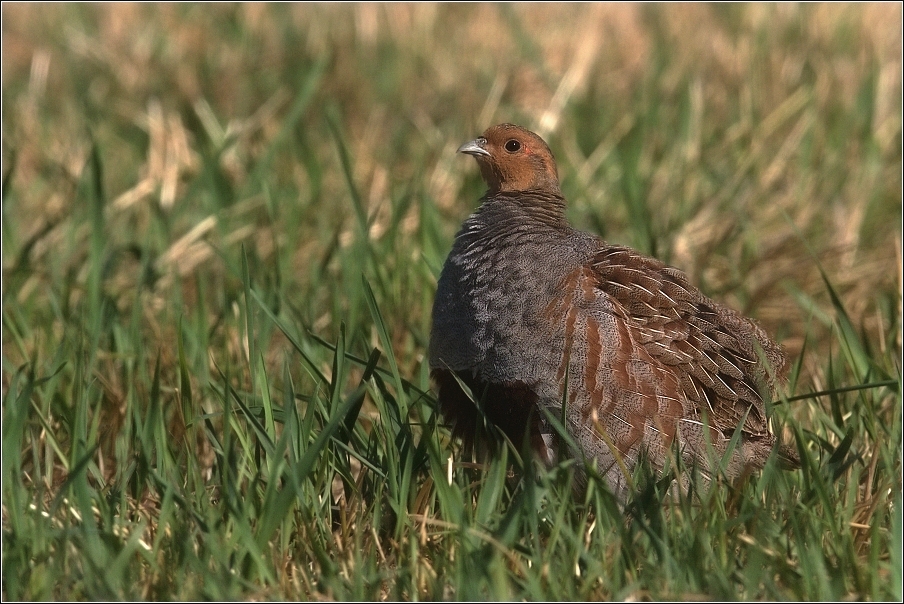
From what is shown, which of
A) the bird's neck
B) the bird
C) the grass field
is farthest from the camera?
the bird's neck

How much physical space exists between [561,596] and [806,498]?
718mm

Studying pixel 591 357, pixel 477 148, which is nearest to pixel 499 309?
pixel 591 357

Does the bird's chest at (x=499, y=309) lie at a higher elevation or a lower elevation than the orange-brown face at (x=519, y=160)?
lower

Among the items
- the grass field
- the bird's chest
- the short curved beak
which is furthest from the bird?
the short curved beak

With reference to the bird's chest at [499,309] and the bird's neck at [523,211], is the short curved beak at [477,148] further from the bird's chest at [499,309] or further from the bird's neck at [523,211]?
the bird's chest at [499,309]

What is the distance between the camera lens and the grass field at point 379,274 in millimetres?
2688

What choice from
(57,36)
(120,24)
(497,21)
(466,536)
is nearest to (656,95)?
(497,21)

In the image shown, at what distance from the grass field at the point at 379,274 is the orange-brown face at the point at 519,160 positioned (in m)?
0.46

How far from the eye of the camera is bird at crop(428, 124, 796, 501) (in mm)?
3193

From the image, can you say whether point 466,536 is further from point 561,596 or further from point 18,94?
point 18,94

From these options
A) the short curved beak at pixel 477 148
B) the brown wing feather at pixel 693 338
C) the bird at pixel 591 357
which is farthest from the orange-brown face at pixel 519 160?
the brown wing feather at pixel 693 338

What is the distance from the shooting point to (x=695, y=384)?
3.32 metres

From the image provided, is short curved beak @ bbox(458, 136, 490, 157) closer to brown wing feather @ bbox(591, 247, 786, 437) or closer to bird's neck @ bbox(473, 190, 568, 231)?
bird's neck @ bbox(473, 190, 568, 231)

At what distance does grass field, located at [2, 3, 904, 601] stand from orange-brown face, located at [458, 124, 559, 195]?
458mm
